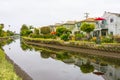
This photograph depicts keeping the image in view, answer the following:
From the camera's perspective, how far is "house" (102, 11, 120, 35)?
65.0 m

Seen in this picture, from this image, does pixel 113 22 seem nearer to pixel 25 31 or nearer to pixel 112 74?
pixel 112 74

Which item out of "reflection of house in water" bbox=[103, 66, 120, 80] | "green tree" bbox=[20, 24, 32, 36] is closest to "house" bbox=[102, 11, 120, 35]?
"reflection of house in water" bbox=[103, 66, 120, 80]

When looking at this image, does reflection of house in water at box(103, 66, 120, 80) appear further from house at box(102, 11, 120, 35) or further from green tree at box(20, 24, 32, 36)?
green tree at box(20, 24, 32, 36)

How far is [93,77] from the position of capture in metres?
24.0

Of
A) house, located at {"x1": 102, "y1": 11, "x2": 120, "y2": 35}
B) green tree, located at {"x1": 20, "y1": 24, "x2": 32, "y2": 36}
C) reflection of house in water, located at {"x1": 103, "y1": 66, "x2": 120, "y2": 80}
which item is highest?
house, located at {"x1": 102, "y1": 11, "x2": 120, "y2": 35}

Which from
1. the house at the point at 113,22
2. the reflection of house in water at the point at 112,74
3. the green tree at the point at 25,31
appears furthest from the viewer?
the green tree at the point at 25,31

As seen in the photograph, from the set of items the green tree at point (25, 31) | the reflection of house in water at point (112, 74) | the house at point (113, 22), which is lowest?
the reflection of house in water at point (112, 74)

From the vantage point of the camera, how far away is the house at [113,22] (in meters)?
65.0

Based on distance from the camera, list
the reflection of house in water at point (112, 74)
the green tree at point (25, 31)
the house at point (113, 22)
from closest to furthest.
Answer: the reflection of house in water at point (112, 74), the house at point (113, 22), the green tree at point (25, 31)

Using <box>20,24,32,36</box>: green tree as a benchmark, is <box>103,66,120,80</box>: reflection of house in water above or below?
below

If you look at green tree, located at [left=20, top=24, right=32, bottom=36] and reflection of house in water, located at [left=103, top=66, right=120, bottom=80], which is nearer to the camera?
reflection of house in water, located at [left=103, top=66, right=120, bottom=80]

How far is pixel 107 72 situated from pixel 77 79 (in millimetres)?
4198

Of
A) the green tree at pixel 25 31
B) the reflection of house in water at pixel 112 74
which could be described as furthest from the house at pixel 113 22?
the green tree at pixel 25 31

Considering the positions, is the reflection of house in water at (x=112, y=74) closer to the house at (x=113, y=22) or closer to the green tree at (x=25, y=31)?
the house at (x=113, y=22)
